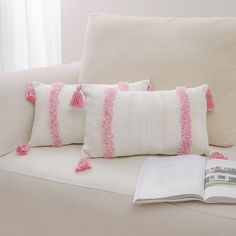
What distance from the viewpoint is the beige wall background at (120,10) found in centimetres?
193

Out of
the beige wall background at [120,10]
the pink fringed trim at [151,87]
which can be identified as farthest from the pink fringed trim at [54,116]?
the beige wall background at [120,10]

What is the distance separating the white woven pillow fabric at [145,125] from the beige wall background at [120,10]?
27.2 inches

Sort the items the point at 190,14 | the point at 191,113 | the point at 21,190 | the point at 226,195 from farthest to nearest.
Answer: the point at 190,14, the point at 191,113, the point at 21,190, the point at 226,195

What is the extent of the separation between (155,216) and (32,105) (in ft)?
2.21

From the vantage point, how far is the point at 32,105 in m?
1.53

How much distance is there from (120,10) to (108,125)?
37.0 inches

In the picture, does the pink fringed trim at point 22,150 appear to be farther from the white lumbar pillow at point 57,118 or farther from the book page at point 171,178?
the book page at point 171,178

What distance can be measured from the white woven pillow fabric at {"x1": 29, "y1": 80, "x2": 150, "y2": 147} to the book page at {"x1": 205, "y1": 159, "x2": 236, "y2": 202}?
431mm

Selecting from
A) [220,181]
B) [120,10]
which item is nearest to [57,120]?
[220,181]

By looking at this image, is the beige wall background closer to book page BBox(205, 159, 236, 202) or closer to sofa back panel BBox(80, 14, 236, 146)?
sofa back panel BBox(80, 14, 236, 146)

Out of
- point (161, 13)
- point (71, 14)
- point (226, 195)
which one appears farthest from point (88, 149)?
point (71, 14)

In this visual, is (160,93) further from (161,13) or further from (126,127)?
(161,13)

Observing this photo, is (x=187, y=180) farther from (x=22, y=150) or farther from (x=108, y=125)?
(x=22, y=150)

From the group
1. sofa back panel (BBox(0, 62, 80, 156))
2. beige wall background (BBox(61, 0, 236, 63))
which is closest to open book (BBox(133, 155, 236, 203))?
sofa back panel (BBox(0, 62, 80, 156))
